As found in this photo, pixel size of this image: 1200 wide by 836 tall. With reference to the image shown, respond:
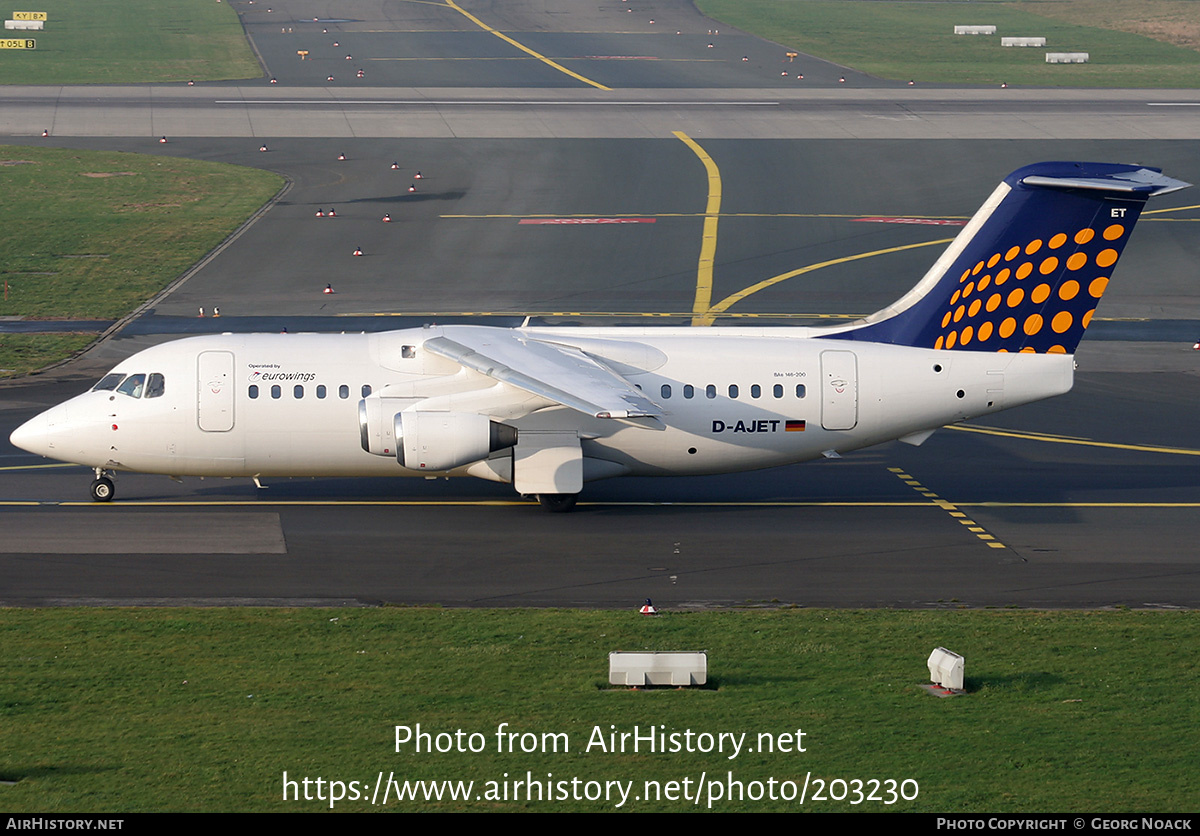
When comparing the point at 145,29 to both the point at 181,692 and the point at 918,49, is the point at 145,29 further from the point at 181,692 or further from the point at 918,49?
the point at 181,692

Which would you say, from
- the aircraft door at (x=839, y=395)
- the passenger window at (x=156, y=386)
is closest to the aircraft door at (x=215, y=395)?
the passenger window at (x=156, y=386)

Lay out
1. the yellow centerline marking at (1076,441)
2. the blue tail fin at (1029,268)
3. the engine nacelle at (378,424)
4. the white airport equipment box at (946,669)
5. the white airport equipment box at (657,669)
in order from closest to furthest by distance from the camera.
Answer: the white airport equipment box at (946,669), the white airport equipment box at (657,669), the blue tail fin at (1029,268), the engine nacelle at (378,424), the yellow centerline marking at (1076,441)

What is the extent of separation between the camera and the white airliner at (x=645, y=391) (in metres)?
30.6

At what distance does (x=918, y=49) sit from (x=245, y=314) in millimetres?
82943

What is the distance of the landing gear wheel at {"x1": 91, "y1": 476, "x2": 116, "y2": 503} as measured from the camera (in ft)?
105

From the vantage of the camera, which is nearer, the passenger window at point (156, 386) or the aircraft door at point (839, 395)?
the aircraft door at point (839, 395)

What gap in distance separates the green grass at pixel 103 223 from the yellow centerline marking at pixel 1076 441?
29128 mm

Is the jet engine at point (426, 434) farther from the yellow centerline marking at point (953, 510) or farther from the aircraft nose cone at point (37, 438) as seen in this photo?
the yellow centerline marking at point (953, 510)

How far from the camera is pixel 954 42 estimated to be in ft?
396

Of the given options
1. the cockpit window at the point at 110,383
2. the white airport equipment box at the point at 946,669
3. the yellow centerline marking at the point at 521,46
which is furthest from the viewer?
the yellow centerline marking at the point at 521,46

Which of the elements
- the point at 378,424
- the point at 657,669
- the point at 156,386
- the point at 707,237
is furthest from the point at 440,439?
the point at 707,237

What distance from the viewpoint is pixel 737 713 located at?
19.7 meters

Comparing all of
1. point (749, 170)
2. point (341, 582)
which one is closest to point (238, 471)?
point (341, 582)
